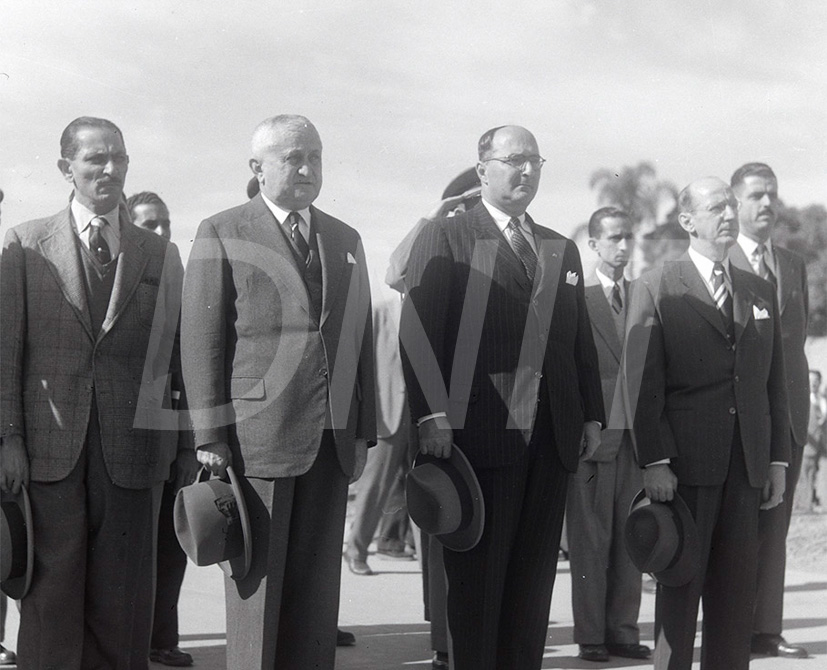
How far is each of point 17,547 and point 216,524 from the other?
0.74m

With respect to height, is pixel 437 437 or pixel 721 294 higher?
pixel 721 294

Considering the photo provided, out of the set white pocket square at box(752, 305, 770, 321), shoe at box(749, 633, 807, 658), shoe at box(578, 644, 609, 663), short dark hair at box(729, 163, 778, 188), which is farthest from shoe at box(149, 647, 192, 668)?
short dark hair at box(729, 163, 778, 188)

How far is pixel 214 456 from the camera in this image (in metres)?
3.54

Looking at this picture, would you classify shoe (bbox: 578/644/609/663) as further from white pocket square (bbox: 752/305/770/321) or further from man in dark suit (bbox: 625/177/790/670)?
white pocket square (bbox: 752/305/770/321)

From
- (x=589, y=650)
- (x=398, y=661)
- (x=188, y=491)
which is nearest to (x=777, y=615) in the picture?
(x=589, y=650)

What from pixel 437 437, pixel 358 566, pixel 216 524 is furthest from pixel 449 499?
pixel 358 566

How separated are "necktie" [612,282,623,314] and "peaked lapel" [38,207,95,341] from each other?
2.78 meters

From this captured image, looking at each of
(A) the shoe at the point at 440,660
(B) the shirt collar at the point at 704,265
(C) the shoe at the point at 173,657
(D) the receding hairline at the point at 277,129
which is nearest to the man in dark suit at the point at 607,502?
(A) the shoe at the point at 440,660

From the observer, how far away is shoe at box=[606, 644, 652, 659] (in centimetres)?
516

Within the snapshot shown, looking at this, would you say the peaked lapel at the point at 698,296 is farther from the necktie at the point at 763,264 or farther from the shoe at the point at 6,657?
the shoe at the point at 6,657

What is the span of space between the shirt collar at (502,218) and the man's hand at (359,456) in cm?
95

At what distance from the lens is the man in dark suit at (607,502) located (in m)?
5.20

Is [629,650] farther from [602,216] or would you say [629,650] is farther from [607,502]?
[602,216]

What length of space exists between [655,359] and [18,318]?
2315 millimetres
